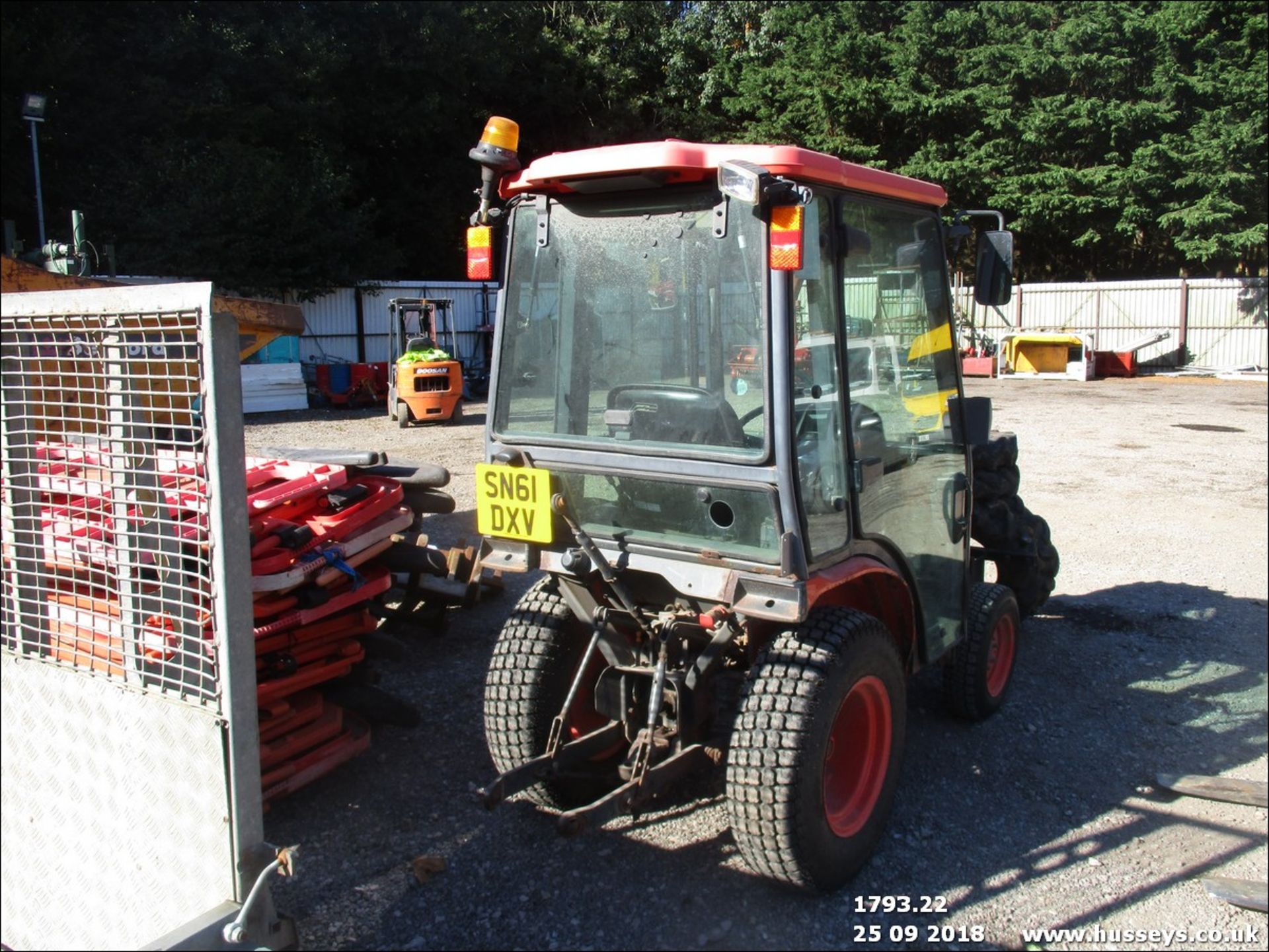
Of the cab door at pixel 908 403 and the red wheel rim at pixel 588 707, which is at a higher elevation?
the cab door at pixel 908 403

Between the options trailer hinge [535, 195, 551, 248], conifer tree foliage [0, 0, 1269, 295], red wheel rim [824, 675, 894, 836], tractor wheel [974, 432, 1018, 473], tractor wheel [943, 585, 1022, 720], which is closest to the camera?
red wheel rim [824, 675, 894, 836]

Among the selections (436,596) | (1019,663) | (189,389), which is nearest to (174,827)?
(189,389)

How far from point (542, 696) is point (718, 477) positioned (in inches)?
42.6

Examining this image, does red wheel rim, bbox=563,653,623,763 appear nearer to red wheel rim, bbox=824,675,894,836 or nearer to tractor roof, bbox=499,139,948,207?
red wheel rim, bbox=824,675,894,836

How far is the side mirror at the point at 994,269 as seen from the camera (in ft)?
13.1

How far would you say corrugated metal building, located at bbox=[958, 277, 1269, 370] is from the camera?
941 inches

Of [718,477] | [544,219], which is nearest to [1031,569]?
[718,477]

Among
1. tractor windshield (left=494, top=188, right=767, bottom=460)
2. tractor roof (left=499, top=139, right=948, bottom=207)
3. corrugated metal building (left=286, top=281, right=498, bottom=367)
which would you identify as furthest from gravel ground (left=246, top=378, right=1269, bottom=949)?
corrugated metal building (left=286, top=281, right=498, bottom=367)

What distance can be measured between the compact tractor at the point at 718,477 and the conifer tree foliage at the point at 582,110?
18138 millimetres

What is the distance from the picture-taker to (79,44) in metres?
20.4

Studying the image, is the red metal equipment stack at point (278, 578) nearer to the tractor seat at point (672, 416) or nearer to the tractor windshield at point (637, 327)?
the tractor windshield at point (637, 327)

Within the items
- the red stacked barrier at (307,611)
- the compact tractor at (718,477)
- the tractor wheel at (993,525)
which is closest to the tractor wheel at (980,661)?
the compact tractor at (718,477)

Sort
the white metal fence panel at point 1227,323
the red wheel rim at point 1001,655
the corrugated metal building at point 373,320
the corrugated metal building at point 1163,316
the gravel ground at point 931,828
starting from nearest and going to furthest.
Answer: the gravel ground at point 931,828 → the red wheel rim at point 1001,655 → the corrugated metal building at point 373,320 → the white metal fence panel at point 1227,323 → the corrugated metal building at point 1163,316

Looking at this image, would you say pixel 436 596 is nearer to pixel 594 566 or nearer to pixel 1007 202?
pixel 594 566
